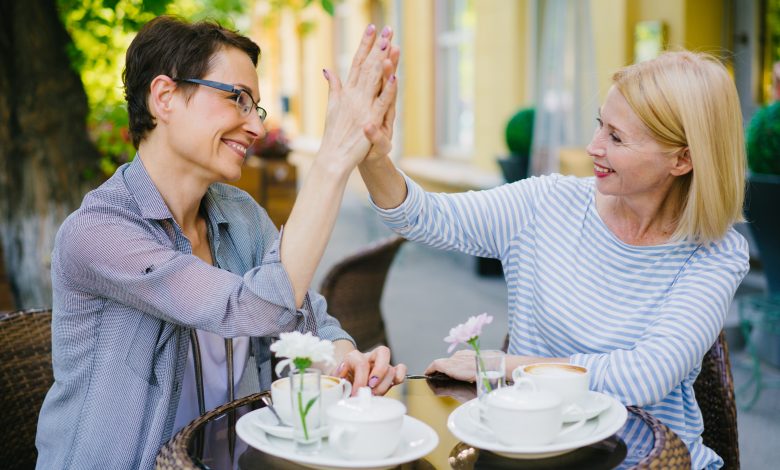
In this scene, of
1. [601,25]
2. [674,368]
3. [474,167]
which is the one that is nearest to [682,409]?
[674,368]

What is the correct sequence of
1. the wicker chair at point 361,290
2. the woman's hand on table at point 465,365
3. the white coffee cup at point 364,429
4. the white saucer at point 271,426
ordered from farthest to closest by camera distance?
the wicker chair at point 361,290, the woman's hand on table at point 465,365, the white saucer at point 271,426, the white coffee cup at point 364,429

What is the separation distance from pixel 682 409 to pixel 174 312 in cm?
114

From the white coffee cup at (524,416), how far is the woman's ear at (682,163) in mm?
798

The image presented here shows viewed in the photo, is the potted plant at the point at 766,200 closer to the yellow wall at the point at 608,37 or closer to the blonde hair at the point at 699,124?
the blonde hair at the point at 699,124

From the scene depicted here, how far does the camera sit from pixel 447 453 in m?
1.61

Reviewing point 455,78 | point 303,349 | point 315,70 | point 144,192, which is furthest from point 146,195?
point 315,70

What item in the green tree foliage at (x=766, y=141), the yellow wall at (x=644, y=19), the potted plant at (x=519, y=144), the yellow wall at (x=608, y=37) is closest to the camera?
the green tree foliage at (x=766, y=141)

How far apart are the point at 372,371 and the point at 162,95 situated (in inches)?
30.1

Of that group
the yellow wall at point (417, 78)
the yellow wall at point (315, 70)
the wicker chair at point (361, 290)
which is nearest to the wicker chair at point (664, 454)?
the wicker chair at point (361, 290)

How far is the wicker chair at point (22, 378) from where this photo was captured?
2180 millimetres

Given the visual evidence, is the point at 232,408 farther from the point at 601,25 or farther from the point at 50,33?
the point at 601,25

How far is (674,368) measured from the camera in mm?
1846

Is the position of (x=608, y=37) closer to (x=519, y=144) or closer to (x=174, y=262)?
(x=519, y=144)

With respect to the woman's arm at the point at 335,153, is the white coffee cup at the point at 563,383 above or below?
below
